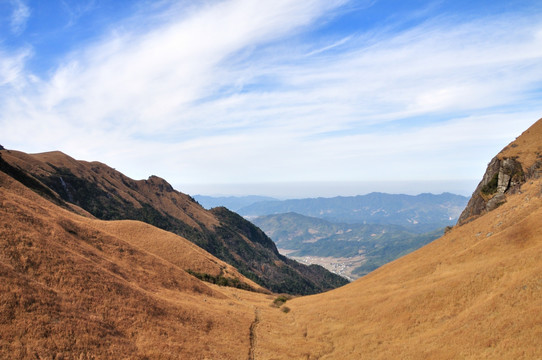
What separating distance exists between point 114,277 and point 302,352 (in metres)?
24.7

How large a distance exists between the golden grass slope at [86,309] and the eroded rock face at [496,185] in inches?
2288

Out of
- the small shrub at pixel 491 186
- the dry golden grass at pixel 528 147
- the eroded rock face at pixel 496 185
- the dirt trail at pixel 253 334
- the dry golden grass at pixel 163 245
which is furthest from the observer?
the dry golden grass at pixel 163 245

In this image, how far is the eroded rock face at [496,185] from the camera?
6341cm

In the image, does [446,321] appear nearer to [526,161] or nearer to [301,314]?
[301,314]

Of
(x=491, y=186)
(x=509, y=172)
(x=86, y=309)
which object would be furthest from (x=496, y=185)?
(x=86, y=309)

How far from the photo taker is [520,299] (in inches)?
983

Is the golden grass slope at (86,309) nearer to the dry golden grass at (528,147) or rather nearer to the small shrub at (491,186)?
the small shrub at (491,186)

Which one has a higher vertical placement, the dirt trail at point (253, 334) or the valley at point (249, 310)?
the valley at point (249, 310)

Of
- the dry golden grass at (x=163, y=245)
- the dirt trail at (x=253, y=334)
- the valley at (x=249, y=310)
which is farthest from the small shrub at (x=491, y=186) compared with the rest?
the dry golden grass at (x=163, y=245)

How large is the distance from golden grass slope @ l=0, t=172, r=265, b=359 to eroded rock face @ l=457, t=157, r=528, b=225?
5813 cm

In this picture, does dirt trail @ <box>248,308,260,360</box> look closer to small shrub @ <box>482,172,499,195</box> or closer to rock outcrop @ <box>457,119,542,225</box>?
rock outcrop @ <box>457,119,542,225</box>

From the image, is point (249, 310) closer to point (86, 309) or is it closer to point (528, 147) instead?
point (86, 309)

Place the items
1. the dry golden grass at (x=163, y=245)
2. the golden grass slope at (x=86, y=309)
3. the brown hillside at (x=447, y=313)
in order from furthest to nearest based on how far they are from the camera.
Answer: the dry golden grass at (x=163, y=245)
the brown hillside at (x=447, y=313)
the golden grass slope at (x=86, y=309)

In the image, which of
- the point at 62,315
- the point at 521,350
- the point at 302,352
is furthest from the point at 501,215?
the point at 62,315
